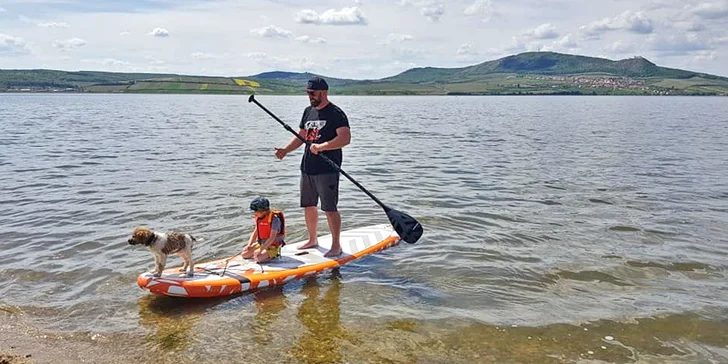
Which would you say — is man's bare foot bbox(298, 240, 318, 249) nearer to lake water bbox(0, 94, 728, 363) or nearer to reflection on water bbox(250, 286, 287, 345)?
lake water bbox(0, 94, 728, 363)

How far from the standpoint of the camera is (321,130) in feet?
29.7

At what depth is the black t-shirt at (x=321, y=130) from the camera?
355 inches

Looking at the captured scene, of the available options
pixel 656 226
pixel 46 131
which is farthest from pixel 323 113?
pixel 46 131

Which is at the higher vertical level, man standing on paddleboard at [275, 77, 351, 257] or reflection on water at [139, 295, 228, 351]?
man standing on paddleboard at [275, 77, 351, 257]

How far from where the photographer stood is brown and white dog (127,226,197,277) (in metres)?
7.43

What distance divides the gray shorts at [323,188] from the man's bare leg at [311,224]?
33 centimetres

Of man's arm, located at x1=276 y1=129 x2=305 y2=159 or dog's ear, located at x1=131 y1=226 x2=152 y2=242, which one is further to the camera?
man's arm, located at x1=276 y1=129 x2=305 y2=159

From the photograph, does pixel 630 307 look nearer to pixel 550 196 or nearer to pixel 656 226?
pixel 656 226

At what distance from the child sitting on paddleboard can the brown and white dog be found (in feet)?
4.12

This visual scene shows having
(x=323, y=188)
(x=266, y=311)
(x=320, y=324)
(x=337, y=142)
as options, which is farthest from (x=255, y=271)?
(x=337, y=142)

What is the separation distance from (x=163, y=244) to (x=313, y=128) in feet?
9.51

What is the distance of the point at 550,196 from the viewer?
15773 mm

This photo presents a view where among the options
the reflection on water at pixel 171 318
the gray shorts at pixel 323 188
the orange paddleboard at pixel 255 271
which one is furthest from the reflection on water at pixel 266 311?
the gray shorts at pixel 323 188

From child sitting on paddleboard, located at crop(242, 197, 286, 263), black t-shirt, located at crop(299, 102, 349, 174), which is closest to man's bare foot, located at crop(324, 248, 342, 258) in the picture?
child sitting on paddleboard, located at crop(242, 197, 286, 263)
